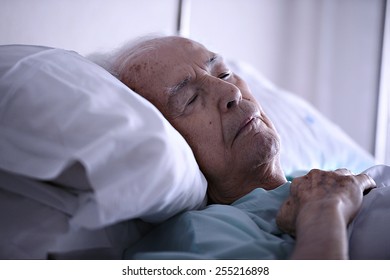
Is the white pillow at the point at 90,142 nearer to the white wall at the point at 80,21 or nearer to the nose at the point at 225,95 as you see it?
the nose at the point at 225,95

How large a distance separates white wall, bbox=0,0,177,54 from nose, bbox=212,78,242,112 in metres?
0.44

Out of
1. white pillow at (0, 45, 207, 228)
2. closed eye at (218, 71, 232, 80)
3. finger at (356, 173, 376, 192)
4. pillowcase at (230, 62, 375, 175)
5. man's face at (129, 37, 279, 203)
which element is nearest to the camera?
white pillow at (0, 45, 207, 228)

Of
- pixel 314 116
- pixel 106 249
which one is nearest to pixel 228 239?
pixel 106 249

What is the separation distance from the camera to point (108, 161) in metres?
0.62

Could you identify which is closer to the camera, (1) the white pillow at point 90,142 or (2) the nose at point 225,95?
(1) the white pillow at point 90,142

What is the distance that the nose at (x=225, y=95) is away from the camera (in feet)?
3.18

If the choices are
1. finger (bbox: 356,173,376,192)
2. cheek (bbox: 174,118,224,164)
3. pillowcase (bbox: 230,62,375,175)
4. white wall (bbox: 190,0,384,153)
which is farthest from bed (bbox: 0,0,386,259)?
white wall (bbox: 190,0,384,153)

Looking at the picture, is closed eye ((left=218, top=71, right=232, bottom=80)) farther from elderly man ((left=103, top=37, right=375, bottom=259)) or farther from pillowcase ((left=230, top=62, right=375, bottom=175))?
pillowcase ((left=230, top=62, right=375, bottom=175))

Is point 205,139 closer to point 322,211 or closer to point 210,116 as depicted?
point 210,116

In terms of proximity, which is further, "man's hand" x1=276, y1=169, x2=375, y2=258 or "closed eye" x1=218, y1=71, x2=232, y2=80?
"closed eye" x1=218, y1=71, x2=232, y2=80

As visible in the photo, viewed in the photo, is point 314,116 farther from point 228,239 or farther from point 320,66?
point 228,239

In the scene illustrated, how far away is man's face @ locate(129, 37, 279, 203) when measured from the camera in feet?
3.14

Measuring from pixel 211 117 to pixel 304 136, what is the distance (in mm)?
749

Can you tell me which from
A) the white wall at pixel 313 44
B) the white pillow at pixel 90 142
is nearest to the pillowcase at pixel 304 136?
the white wall at pixel 313 44
